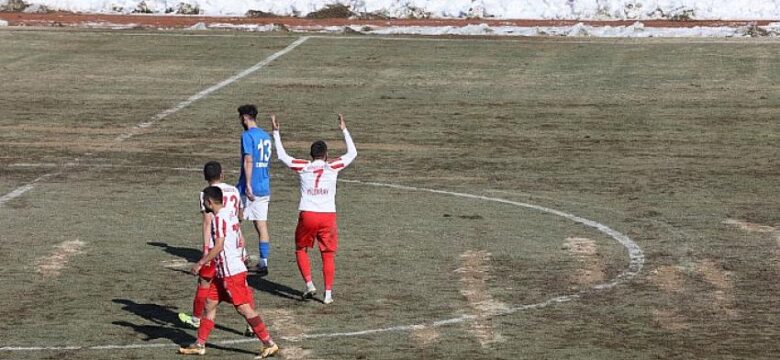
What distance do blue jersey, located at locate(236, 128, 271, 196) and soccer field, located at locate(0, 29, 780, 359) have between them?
111 centimetres

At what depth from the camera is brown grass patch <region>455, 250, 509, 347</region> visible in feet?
58.5

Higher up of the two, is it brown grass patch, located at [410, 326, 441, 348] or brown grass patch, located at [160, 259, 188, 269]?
brown grass patch, located at [410, 326, 441, 348]

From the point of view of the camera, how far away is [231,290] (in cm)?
1653

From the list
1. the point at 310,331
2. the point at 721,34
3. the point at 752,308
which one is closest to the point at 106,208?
the point at 310,331

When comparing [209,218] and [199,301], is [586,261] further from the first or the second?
[209,218]

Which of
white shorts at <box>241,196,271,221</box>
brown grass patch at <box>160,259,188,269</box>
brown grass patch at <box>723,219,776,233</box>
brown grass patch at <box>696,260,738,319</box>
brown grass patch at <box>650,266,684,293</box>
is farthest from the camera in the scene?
brown grass patch at <box>723,219,776,233</box>

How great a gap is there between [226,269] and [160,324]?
2.10 metres

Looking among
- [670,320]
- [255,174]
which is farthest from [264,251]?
[670,320]

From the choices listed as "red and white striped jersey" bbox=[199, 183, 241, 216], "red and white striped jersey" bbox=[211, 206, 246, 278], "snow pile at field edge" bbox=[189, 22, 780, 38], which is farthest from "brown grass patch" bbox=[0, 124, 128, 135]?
"red and white striped jersey" bbox=[211, 206, 246, 278]

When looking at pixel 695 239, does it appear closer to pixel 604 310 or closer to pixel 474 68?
pixel 604 310

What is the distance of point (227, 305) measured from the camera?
19.4 m

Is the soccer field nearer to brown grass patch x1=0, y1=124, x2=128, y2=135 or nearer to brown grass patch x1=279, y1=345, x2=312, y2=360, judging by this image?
brown grass patch x1=279, y1=345, x2=312, y2=360

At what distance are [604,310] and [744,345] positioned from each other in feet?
6.58

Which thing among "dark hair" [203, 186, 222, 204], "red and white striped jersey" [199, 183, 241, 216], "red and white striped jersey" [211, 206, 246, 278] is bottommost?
"red and white striped jersey" [211, 206, 246, 278]
